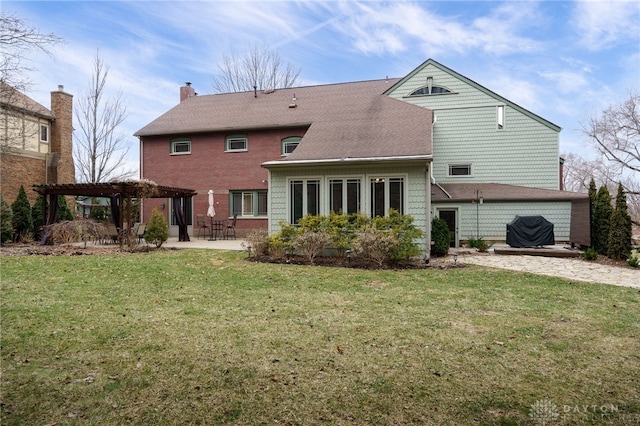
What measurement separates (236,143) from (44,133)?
12.0 meters

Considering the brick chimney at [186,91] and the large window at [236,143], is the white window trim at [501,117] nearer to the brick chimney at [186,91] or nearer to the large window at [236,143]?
the large window at [236,143]

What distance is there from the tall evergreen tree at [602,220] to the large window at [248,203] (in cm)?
1351

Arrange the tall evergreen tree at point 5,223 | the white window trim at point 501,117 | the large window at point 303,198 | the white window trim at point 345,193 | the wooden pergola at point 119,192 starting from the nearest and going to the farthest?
the white window trim at point 345,193 → the large window at point 303,198 → the wooden pergola at point 119,192 → the tall evergreen tree at point 5,223 → the white window trim at point 501,117

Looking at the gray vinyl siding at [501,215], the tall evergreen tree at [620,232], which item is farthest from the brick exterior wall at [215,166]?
the tall evergreen tree at [620,232]

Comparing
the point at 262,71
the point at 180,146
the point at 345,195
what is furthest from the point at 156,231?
the point at 262,71

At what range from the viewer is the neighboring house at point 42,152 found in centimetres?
1892

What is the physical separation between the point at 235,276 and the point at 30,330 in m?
4.04

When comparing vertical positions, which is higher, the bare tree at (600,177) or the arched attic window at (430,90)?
the arched attic window at (430,90)

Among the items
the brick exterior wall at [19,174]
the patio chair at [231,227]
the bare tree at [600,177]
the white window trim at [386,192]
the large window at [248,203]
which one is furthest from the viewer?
the bare tree at [600,177]

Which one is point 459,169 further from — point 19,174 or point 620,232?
point 19,174

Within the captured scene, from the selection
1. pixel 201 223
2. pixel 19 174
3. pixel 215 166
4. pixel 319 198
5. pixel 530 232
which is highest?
pixel 215 166

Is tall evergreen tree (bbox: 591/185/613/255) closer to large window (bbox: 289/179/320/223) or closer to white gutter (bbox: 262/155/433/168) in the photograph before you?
white gutter (bbox: 262/155/433/168)

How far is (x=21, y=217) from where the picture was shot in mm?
15172

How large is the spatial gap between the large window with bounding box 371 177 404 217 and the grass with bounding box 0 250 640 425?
3.72 meters
